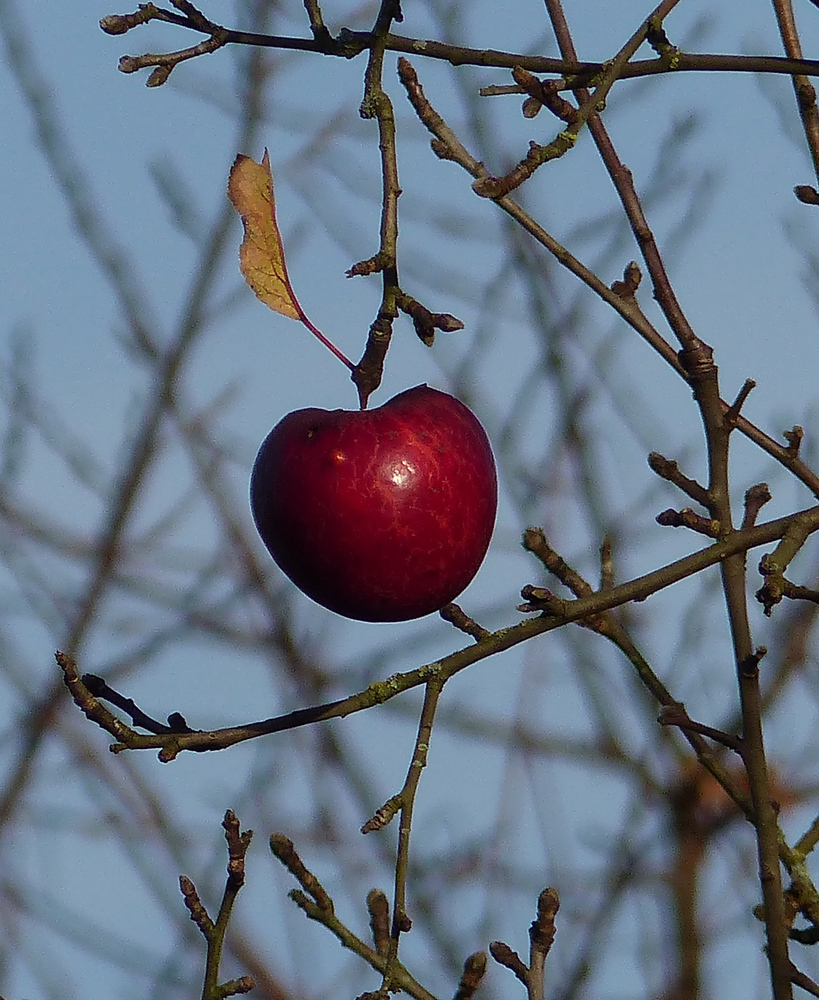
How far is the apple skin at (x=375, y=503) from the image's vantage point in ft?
4.76

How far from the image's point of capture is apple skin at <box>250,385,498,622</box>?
1.45 metres

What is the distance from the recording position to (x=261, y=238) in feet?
4.71

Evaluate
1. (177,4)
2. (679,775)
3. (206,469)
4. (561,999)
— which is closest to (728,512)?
(177,4)

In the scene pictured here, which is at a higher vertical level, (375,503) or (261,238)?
(261,238)

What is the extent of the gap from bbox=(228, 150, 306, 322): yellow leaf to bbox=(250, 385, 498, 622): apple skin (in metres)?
0.12

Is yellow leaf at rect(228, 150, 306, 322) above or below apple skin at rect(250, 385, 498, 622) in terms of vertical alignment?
above

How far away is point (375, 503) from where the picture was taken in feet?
4.77

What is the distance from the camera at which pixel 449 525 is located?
1486mm

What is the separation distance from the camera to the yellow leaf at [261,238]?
55.6 inches

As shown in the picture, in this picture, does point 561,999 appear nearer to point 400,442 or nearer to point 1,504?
point 1,504

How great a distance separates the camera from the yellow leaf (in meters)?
1.41

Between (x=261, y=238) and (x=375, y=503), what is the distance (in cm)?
27

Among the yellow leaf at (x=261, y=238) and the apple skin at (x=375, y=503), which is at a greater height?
the yellow leaf at (x=261, y=238)

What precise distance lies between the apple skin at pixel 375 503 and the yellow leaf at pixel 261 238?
118mm
